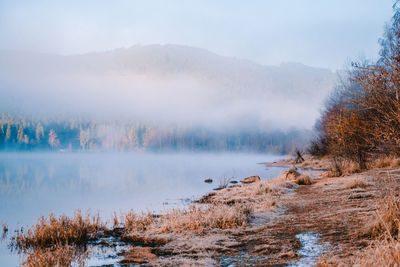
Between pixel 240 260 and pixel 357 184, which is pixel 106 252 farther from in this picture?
pixel 357 184

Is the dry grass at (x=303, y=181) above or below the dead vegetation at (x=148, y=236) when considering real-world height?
below

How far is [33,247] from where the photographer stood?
7.74 meters

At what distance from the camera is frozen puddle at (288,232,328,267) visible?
4.83m

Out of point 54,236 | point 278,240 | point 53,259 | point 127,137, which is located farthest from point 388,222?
point 127,137

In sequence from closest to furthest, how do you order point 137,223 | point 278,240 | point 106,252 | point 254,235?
point 278,240
point 106,252
point 254,235
point 137,223

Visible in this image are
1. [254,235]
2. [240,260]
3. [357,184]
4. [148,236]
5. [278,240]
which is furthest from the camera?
[357,184]

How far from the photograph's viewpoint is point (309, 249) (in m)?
5.53

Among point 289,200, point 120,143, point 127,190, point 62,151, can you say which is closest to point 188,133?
point 120,143

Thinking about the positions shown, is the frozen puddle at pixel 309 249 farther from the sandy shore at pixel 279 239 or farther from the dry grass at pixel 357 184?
the dry grass at pixel 357 184

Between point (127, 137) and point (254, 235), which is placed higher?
point (127, 137)

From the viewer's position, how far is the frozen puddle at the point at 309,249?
15.9 ft

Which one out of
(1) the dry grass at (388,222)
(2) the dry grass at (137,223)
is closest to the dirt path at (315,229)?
(1) the dry grass at (388,222)

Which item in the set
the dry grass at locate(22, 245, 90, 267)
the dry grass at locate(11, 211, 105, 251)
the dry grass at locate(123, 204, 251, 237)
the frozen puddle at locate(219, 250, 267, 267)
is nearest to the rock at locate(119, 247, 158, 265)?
the dry grass at locate(22, 245, 90, 267)

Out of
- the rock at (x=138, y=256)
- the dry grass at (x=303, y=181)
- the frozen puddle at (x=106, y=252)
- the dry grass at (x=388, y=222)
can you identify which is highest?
the dry grass at (x=388, y=222)
